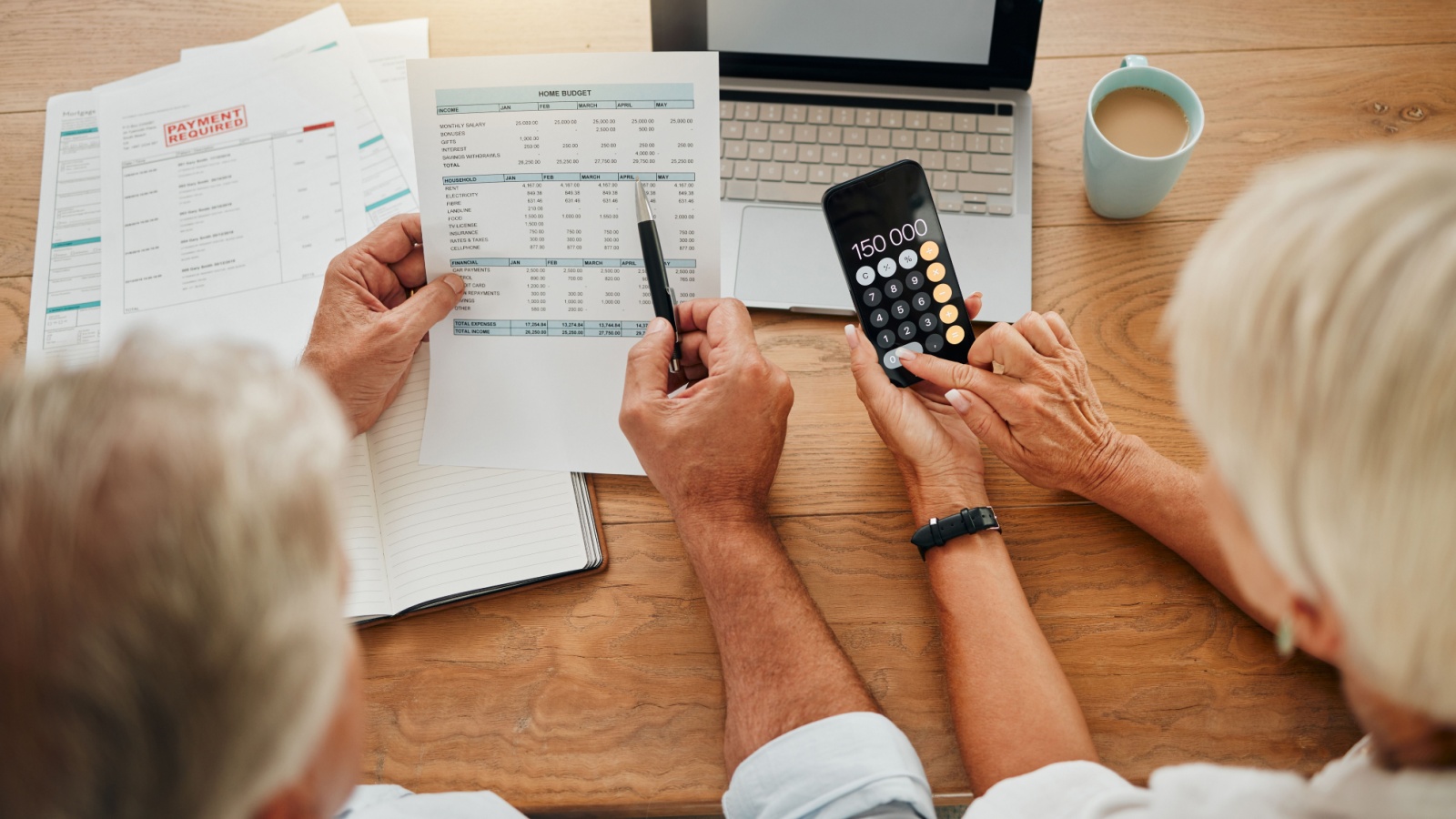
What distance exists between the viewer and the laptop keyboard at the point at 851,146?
33.4 inches

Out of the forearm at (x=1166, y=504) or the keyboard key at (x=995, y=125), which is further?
the keyboard key at (x=995, y=125)

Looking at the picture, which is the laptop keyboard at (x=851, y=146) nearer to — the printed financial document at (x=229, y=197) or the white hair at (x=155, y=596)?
the printed financial document at (x=229, y=197)

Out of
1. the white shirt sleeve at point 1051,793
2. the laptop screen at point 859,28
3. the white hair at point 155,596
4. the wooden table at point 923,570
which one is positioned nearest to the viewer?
the white hair at point 155,596

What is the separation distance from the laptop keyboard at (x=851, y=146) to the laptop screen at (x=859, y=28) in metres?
0.05

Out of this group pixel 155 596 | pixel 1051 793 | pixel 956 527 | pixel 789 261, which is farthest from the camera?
pixel 789 261

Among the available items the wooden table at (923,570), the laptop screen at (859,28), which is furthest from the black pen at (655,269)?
the laptop screen at (859,28)

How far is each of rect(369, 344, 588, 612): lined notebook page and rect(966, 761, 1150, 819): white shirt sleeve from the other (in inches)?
14.4

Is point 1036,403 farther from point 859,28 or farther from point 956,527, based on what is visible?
point 859,28

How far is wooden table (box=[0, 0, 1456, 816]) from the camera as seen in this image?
692 mm

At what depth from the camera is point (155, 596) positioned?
330mm

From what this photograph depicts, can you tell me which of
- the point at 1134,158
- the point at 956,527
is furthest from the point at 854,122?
the point at 956,527

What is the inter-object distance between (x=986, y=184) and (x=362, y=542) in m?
0.67

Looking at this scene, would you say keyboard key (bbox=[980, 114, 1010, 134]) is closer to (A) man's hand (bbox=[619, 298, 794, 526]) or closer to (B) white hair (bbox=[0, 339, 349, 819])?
(A) man's hand (bbox=[619, 298, 794, 526])

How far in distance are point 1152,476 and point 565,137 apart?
1.88 feet
